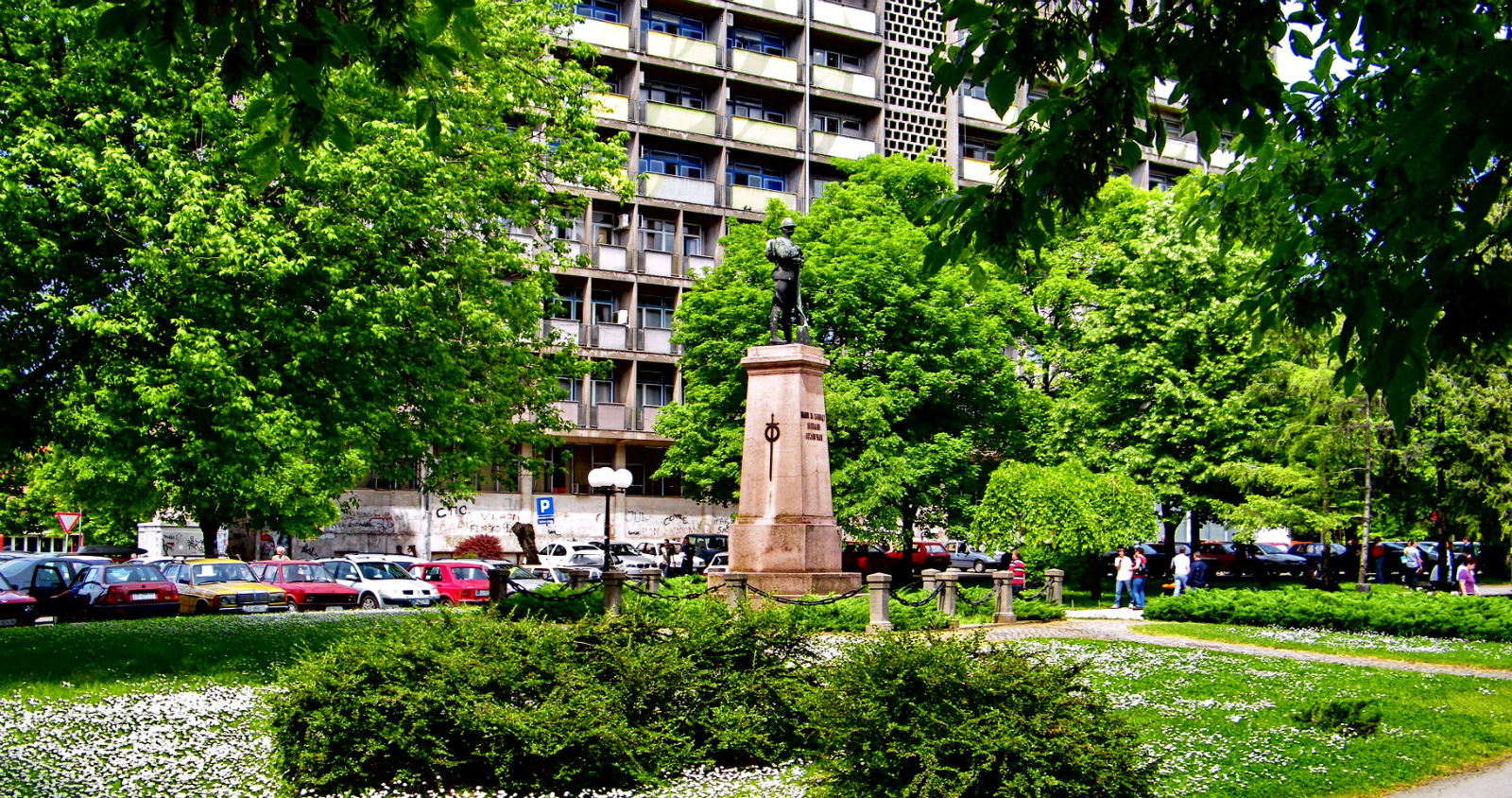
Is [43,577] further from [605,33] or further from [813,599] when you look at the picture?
[605,33]

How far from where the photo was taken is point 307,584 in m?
27.1

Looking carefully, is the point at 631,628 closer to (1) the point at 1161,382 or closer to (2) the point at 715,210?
(1) the point at 1161,382

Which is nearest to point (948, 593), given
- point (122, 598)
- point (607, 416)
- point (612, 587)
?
point (612, 587)

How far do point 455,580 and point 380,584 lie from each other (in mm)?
1772

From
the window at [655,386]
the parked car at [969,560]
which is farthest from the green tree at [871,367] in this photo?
the window at [655,386]

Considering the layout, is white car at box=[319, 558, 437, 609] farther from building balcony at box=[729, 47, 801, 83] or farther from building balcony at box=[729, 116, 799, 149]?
building balcony at box=[729, 47, 801, 83]

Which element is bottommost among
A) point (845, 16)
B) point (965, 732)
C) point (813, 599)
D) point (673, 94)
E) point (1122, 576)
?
point (1122, 576)

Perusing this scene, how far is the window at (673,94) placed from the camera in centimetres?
4950

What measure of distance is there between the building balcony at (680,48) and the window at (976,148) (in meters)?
11.8

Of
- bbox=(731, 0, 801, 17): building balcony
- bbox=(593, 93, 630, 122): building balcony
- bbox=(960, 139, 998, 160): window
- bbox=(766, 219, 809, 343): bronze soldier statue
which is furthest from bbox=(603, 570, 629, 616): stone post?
bbox=(960, 139, 998, 160): window

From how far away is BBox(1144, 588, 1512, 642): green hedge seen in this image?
2070 centimetres

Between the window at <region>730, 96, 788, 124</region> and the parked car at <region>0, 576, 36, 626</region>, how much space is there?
113 ft

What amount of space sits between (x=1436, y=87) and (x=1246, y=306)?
4.05 metres

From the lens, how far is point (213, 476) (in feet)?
51.4
